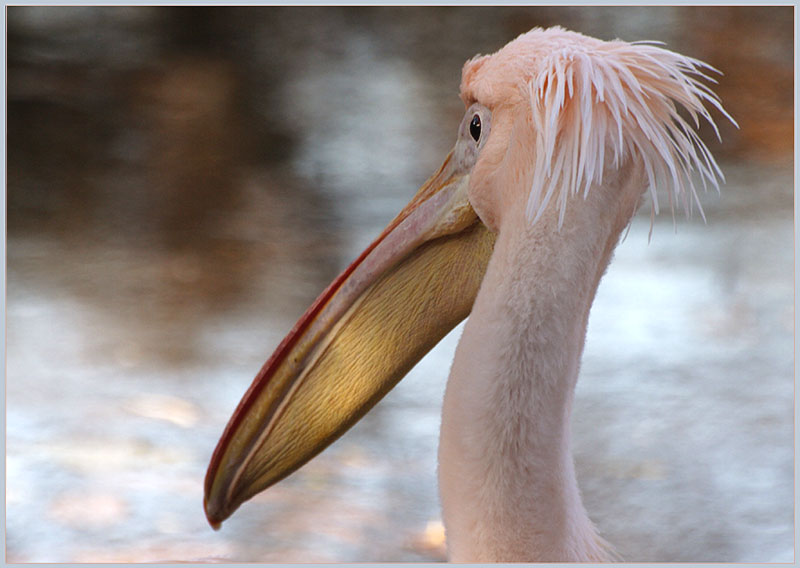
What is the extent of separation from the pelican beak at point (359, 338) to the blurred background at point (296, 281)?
3.53ft

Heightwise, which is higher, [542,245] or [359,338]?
[542,245]

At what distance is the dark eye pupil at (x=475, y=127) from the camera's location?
1.06 m

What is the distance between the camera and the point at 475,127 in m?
1.07

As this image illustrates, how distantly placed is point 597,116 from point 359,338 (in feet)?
1.53

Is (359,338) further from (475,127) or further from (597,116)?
(597,116)

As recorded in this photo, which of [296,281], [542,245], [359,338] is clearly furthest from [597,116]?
[296,281]

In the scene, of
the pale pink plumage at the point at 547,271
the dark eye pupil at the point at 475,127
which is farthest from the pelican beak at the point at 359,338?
the pale pink plumage at the point at 547,271

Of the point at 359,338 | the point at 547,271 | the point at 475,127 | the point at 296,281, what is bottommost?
the point at 296,281

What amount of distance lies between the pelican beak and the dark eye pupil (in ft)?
0.20

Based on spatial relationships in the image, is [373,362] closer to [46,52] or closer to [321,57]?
[321,57]

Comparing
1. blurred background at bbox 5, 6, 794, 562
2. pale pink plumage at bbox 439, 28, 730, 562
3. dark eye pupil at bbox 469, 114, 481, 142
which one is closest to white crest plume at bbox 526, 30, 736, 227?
pale pink plumage at bbox 439, 28, 730, 562

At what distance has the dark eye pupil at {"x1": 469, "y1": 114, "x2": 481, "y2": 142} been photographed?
1062 mm

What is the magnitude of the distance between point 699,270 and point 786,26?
1133 millimetres

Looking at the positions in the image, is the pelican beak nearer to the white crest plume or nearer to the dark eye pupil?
the dark eye pupil
